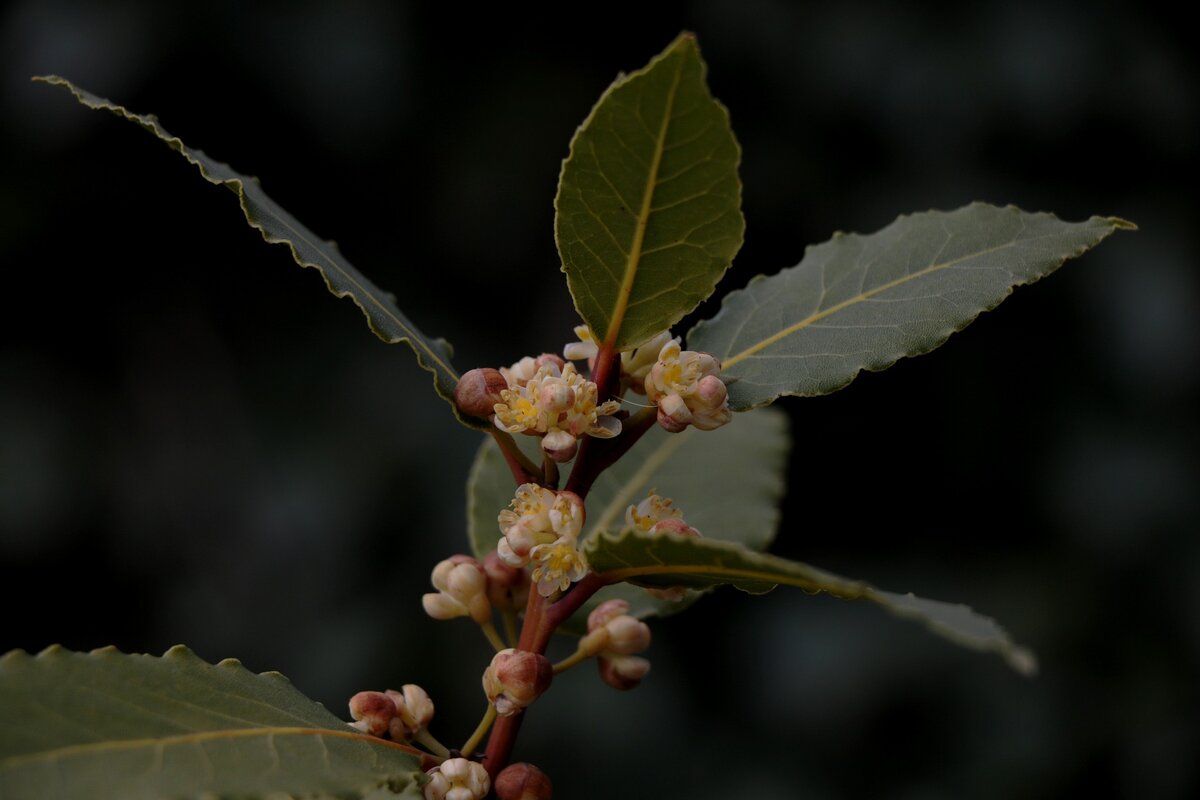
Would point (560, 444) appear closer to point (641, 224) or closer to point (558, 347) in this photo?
point (641, 224)

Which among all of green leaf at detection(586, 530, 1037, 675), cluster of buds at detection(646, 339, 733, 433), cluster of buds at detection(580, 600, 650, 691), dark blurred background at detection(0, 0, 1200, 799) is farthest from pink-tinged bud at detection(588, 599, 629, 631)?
dark blurred background at detection(0, 0, 1200, 799)

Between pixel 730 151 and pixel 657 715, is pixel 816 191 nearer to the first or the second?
pixel 657 715

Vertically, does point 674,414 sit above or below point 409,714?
above

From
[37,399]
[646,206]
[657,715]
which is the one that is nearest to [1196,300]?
[657,715]

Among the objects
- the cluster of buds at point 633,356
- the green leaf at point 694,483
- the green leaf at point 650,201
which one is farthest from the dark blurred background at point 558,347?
the green leaf at point 650,201

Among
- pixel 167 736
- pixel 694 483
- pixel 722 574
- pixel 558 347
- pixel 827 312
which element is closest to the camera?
pixel 167 736

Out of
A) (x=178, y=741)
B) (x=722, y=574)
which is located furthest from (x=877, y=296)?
(x=178, y=741)

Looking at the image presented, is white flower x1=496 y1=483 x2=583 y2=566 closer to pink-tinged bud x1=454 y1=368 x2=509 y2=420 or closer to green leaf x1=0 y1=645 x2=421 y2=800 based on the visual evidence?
pink-tinged bud x1=454 y1=368 x2=509 y2=420
